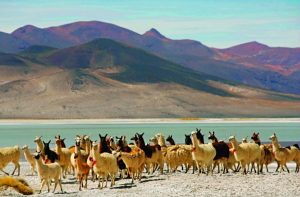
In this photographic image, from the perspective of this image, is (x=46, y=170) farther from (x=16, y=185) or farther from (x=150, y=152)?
(x=150, y=152)

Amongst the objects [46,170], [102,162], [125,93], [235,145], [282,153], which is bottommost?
[46,170]

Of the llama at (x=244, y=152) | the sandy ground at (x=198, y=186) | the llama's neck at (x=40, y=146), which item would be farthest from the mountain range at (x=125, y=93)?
the sandy ground at (x=198, y=186)

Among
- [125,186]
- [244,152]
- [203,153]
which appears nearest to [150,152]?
[203,153]

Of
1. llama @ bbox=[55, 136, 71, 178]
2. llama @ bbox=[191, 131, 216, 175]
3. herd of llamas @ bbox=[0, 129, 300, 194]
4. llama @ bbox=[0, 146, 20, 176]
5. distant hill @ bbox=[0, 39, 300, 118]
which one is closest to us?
herd of llamas @ bbox=[0, 129, 300, 194]

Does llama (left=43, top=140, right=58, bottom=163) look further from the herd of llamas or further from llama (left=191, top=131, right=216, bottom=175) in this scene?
llama (left=191, top=131, right=216, bottom=175)

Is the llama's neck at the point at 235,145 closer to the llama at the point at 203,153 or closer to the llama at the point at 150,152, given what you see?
the llama at the point at 203,153

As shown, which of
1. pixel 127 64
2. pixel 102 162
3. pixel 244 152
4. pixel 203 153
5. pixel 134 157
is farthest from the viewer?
pixel 127 64

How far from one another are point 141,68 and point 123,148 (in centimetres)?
13981

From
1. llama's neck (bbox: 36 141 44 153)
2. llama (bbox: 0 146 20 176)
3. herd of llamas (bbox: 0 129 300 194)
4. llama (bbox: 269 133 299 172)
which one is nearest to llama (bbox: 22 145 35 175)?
herd of llamas (bbox: 0 129 300 194)

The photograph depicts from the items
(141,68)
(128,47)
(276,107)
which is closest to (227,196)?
(276,107)

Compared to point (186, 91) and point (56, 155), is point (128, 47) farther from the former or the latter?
point (56, 155)

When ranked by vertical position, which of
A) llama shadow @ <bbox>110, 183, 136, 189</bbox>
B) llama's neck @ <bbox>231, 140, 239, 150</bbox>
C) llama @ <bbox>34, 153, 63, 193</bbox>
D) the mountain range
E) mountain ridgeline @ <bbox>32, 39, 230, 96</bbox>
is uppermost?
Answer: mountain ridgeline @ <bbox>32, 39, 230, 96</bbox>

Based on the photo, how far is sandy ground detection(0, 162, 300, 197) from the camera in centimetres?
1689

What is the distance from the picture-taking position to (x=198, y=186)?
1781 cm
